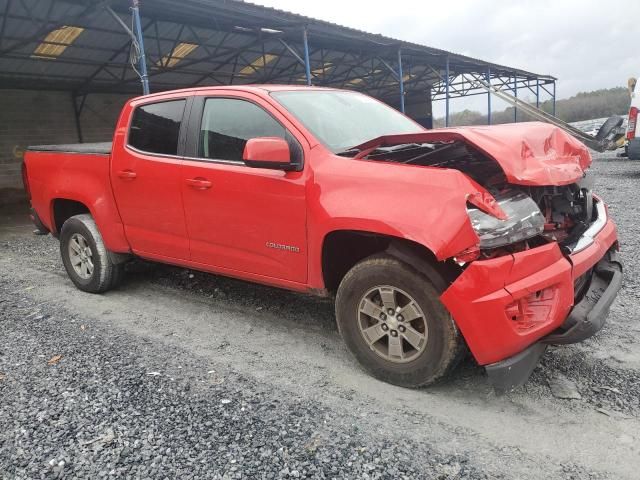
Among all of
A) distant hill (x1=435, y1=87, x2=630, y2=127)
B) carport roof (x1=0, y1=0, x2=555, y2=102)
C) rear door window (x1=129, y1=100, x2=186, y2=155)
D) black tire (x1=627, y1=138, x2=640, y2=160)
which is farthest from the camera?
distant hill (x1=435, y1=87, x2=630, y2=127)

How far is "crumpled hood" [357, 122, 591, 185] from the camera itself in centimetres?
251

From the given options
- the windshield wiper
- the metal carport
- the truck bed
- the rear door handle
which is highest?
the metal carport

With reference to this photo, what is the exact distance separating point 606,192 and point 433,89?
23.3 m

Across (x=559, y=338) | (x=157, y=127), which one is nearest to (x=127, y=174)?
(x=157, y=127)

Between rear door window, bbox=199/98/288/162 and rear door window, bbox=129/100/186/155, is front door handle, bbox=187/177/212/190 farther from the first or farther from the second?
rear door window, bbox=129/100/186/155

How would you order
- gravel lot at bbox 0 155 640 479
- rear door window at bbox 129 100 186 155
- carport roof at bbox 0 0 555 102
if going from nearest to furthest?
1. gravel lot at bbox 0 155 640 479
2. rear door window at bbox 129 100 186 155
3. carport roof at bbox 0 0 555 102

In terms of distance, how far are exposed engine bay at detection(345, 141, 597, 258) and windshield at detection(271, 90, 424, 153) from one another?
1.03 ft

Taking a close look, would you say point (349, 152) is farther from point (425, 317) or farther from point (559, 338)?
point (559, 338)

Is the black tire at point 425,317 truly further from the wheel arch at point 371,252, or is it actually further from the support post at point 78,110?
the support post at point 78,110

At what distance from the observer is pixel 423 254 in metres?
2.67

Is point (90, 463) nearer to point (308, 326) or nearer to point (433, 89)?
point (308, 326)

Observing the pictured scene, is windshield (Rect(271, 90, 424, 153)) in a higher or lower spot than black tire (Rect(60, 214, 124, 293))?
higher

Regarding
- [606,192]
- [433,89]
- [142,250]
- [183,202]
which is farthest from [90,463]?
[433,89]

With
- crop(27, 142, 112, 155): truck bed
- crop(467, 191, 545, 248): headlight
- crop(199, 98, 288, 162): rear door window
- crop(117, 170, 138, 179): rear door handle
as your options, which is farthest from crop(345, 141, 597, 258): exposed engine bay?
crop(27, 142, 112, 155): truck bed
